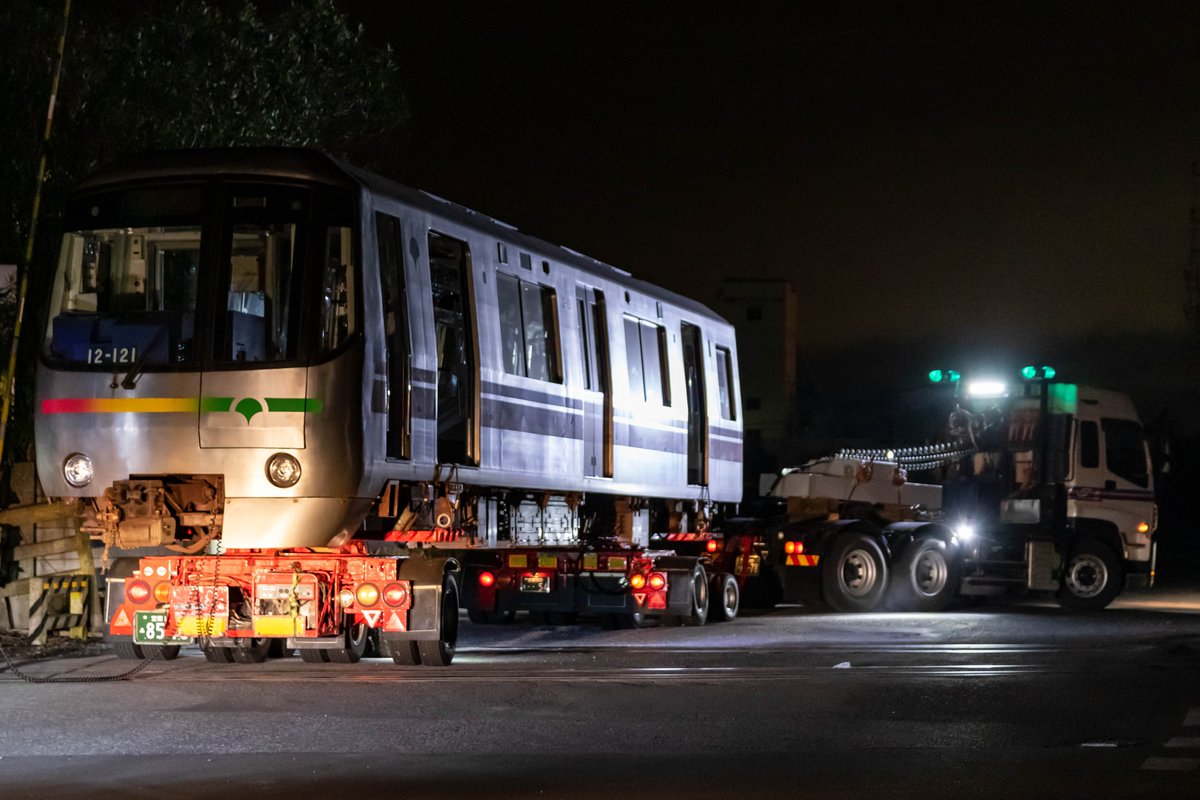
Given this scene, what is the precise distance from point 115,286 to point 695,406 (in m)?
10.1

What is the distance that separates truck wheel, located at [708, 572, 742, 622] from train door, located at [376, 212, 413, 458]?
963 cm

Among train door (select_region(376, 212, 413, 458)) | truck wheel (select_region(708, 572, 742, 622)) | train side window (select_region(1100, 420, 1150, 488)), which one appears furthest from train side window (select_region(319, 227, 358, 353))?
train side window (select_region(1100, 420, 1150, 488))

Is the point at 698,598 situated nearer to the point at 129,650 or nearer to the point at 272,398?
the point at 129,650

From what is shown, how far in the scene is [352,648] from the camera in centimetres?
1628

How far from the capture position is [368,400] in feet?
45.4

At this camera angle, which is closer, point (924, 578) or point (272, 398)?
point (272, 398)

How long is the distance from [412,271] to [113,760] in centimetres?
569

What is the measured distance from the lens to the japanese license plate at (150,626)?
14656 millimetres

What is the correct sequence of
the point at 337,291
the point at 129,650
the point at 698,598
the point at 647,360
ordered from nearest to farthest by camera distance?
the point at 337,291 < the point at 129,650 < the point at 647,360 < the point at 698,598

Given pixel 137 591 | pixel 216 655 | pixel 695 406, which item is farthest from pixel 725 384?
pixel 137 591

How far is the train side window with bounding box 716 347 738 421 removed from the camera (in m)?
24.0

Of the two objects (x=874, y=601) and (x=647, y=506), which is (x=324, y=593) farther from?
(x=874, y=601)

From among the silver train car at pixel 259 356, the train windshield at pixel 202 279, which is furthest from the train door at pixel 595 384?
the train windshield at pixel 202 279

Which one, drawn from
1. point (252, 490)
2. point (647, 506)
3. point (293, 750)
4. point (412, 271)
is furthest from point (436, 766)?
point (647, 506)
